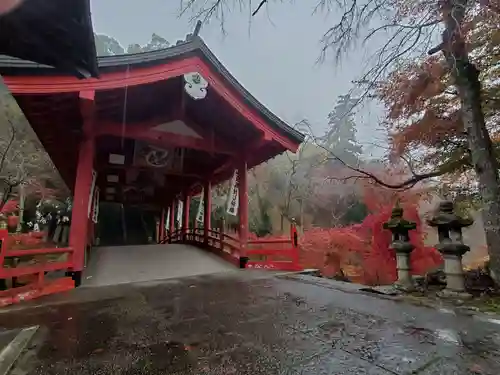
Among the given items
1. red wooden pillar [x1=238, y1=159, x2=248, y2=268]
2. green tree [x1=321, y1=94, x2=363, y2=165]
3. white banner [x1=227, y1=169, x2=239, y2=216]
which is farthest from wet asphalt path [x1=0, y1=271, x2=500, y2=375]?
green tree [x1=321, y1=94, x2=363, y2=165]

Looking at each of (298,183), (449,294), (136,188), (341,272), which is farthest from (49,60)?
(298,183)

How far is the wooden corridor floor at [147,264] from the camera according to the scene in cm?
666

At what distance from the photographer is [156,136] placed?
24.6ft

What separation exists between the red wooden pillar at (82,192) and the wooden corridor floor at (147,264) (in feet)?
2.03

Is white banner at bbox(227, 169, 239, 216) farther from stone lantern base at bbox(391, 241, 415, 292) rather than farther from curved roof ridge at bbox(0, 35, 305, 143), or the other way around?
stone lantern base at bbox(391, 241, 415, 292)

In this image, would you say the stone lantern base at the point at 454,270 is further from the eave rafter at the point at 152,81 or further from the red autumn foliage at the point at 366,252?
the red autumn foliage at the point at 366,252

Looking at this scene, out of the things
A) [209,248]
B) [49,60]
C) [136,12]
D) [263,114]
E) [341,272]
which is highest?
[136,12]

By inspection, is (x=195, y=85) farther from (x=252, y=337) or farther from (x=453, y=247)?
(x=453, y=247)

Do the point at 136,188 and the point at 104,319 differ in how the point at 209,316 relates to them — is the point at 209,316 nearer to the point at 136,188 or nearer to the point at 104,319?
the point at 104,319

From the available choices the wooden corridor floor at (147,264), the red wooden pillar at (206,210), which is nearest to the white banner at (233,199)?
the wooden corridor floor at (147,264)

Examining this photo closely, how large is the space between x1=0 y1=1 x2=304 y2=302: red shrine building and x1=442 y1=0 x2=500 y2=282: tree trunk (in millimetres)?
3768

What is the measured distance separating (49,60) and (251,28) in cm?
280

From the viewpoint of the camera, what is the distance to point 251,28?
450cm

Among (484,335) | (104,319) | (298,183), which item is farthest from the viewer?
(298,183)
